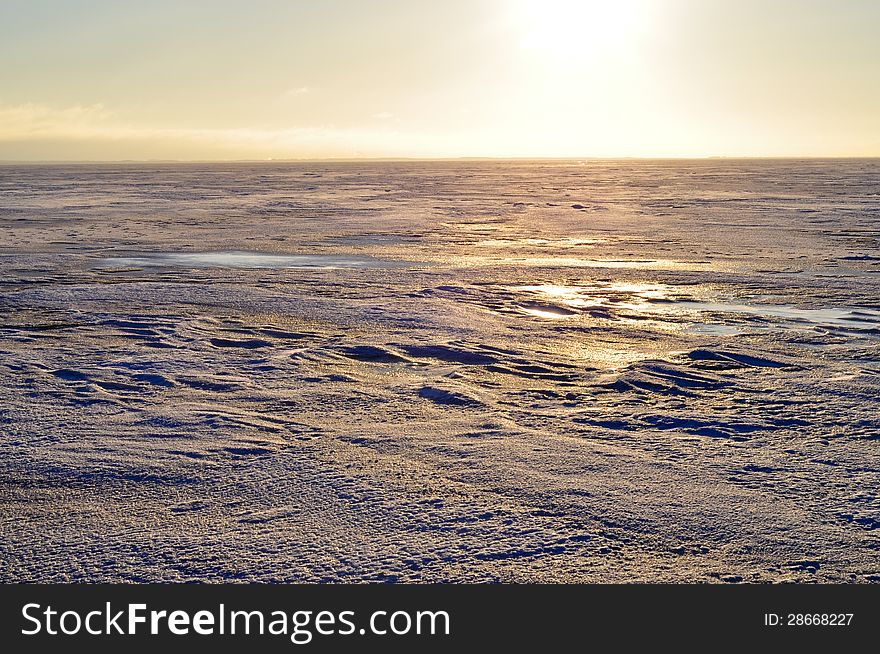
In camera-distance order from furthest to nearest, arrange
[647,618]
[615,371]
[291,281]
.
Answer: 1. [291,281]
2. [615,371]
3. [647,618]

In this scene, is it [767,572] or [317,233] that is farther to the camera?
[317,233]

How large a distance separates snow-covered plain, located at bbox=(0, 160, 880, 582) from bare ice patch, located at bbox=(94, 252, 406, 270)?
0.72 m

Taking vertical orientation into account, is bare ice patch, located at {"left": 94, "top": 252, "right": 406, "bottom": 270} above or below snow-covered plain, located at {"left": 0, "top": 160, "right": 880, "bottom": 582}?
above

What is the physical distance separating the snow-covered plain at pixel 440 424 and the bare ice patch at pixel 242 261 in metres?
0.72

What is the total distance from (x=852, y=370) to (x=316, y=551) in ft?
16.6

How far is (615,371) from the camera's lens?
696cm

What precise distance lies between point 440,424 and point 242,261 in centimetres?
941

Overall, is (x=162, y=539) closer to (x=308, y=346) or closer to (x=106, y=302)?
(x=308, y=346)

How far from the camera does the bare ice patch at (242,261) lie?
13664mm

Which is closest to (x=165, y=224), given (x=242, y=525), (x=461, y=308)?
(x=461, y=308)

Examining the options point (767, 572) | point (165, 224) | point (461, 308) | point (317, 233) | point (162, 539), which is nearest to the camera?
point (767, 572)

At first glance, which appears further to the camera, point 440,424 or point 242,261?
point 242,261

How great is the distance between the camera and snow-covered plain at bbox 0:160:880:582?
3871 millimetres

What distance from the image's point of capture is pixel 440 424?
565 cm
